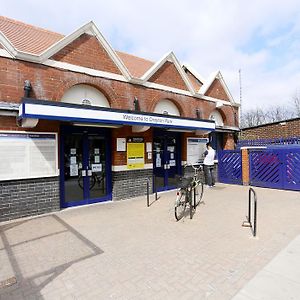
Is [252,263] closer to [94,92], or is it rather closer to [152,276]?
[152,276]

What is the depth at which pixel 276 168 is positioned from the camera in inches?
392

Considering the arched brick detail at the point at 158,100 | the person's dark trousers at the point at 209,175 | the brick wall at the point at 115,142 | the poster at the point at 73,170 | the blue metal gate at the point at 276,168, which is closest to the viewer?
the poster at the point at 73,170

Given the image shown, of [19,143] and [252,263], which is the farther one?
[19,143]

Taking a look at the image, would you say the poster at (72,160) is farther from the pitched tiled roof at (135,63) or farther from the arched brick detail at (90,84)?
the pitched tiled roof at (135,63)

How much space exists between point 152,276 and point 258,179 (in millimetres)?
8665

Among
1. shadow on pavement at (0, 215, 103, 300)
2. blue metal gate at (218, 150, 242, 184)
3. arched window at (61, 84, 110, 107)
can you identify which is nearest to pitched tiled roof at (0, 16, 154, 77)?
arched window at (61, 84, 110, 107)

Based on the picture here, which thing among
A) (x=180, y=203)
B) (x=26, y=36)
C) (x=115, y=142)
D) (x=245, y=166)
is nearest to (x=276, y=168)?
(x=245, y=166)

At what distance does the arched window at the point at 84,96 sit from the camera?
736cm

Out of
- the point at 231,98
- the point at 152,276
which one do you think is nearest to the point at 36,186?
the point at 152,276

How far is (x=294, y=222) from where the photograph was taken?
18.9 ft

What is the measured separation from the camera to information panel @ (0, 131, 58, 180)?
6039mm

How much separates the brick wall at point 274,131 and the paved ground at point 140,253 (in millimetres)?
11682

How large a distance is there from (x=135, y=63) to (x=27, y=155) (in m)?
6.87

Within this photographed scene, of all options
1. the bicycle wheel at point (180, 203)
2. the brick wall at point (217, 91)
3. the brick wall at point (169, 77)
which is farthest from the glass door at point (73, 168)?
the brick wall at point (217, 91)
